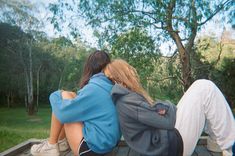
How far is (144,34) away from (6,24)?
258 inches

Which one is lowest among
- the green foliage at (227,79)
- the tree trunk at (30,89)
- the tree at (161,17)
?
the tree trunk at (30,89)

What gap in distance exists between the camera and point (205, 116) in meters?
1.39

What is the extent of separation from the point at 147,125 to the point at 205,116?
26 cm

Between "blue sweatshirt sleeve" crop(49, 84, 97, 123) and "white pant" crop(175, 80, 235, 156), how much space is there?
35cm

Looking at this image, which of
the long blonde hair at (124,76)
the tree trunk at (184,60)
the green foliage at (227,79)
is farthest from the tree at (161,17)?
the long blonde hair at (124,76)

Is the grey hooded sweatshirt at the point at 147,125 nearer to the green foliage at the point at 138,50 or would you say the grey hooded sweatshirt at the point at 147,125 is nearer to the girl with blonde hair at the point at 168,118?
the girl with blonde hair at the point at 168,118

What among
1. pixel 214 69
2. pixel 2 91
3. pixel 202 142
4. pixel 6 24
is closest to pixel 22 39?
pixel 6 24

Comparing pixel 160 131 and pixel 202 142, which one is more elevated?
pixel 160 131

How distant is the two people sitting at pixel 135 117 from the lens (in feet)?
4.27

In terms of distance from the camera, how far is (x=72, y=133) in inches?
57.3

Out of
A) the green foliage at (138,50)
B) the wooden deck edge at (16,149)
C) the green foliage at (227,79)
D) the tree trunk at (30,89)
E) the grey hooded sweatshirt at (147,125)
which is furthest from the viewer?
the tree trunk at (30,89)

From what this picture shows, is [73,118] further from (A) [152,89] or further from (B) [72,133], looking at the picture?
(A) [152,89]

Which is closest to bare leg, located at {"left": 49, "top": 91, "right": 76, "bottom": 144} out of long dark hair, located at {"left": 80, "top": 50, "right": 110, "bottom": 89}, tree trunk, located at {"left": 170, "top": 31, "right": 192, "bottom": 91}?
long dark hair, located at {"left": 80, "top": 50, "right": 110, "bottom": 89}

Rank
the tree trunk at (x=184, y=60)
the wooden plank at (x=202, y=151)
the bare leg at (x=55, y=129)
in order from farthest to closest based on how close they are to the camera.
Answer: the tree trunk at (x=184, y=60)
the wooden plank at (x=202, y=151)
the bare leg at (x=55, y=129)
